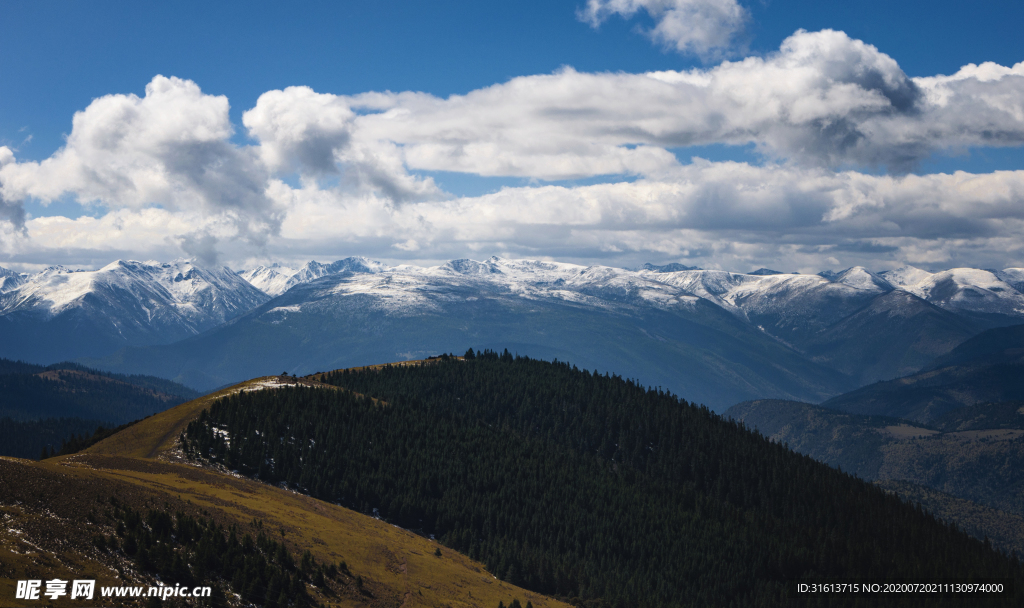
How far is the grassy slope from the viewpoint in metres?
81.6

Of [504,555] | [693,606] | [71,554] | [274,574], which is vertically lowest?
[693,606]

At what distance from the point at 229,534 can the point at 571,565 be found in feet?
363

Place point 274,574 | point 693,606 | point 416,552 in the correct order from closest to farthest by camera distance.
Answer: point 274,574 < point 416,552 < point 693,606

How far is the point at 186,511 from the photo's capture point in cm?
11075

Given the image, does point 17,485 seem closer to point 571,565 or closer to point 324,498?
point 324,498

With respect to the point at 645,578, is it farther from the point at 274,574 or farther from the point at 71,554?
the point at 71,554

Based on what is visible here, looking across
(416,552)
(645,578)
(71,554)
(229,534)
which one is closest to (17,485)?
(71,554)

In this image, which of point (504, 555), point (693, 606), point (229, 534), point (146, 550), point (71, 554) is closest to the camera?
point (71, 554)

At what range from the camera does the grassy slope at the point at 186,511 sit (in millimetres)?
81562

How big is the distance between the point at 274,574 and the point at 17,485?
34972 millimetres

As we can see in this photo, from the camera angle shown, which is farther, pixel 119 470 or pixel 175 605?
pixel 119 470

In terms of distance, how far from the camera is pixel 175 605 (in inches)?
3223

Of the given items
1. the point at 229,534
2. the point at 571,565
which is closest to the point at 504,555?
the point at 571,565

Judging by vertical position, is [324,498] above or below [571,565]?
above
